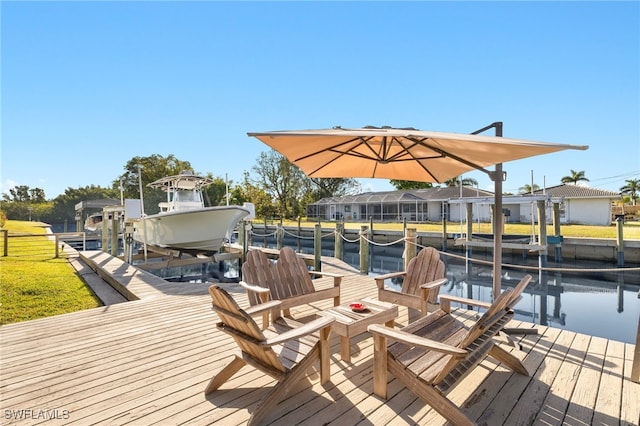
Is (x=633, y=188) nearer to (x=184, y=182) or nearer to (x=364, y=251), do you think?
(x=364, y=251)

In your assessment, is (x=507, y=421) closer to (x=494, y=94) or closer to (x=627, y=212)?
(x=494, y=94)

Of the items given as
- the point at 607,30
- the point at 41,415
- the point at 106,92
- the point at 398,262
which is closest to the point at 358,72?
the point at 607,30

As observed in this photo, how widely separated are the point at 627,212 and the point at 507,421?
145ft

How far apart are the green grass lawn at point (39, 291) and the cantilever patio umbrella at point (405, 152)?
5.05m

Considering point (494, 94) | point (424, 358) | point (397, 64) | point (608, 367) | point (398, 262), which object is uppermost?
point (397, 64)

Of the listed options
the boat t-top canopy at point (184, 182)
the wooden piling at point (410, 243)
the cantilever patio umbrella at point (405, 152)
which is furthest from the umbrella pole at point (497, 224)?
the boat t-top canopy at point (184, 182)

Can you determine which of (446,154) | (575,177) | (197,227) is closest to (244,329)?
(446,154)

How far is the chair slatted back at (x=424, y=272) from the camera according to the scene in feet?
13.1

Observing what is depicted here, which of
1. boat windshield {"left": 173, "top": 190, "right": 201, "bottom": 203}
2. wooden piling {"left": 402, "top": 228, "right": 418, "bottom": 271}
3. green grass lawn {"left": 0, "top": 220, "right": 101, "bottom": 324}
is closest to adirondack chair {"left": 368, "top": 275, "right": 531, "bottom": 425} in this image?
wooden piling {"left": 402, "top": 228, "right": 418, "bottom": 271}

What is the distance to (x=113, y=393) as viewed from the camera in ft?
8.00

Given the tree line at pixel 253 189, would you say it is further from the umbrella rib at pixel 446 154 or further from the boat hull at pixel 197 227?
the umbrella rib at pixel 446 154

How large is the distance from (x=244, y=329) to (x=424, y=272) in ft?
8.98

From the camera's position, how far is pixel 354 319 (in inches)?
111

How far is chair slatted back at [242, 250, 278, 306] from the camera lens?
12.0 ft
